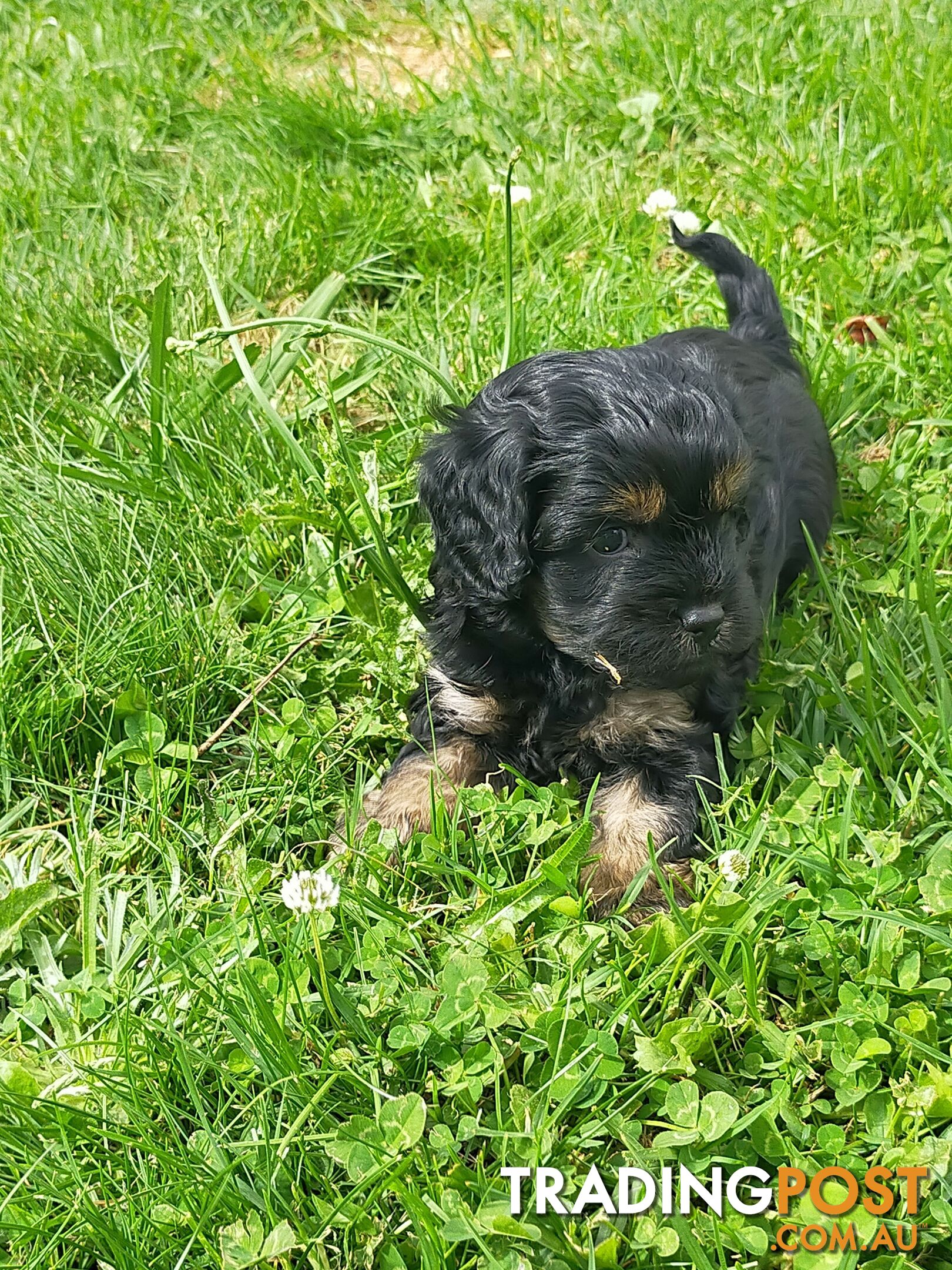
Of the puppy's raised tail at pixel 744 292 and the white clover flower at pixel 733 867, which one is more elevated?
the puppy's raised tail at pixel 744 292

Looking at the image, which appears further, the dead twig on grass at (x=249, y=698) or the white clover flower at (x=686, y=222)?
the white clover flower at (x=686, y=222)

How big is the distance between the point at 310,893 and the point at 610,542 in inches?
34.7

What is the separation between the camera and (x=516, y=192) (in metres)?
3.85

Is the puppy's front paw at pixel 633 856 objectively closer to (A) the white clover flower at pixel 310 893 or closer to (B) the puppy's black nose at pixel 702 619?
(B) the puppy's black nose at pixel 702 619

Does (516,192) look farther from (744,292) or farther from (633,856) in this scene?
(633,856)

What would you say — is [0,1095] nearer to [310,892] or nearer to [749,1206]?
[310,892]

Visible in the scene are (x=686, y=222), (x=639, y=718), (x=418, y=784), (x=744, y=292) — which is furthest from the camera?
(x=686, y=222)

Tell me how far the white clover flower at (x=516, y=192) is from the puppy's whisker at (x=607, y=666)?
1928 millimetres

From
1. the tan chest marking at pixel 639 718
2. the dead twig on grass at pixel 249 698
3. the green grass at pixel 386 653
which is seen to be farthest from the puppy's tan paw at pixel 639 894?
the dead twig on grass at pixel 249 698

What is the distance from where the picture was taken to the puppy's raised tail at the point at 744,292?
3.19 meters

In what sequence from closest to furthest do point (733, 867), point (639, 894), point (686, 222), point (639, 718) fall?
point (733, 867), point (639, 894), point (639, 718), point (686, 222)

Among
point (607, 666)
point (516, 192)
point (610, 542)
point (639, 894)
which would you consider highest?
point (516, 192)

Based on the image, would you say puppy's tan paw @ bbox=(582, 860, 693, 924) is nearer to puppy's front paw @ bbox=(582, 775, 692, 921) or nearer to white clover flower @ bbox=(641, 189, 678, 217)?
puppy's front paw @ bbox=(582, 775, 692, 921)

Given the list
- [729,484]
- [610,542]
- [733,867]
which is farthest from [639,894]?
[729,484]
